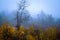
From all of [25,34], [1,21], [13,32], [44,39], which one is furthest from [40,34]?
[1,21]

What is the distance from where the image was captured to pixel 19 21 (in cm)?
645

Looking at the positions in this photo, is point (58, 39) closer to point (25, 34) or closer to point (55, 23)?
point (55, 23)

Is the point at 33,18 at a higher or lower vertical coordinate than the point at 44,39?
higher

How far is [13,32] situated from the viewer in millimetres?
6250

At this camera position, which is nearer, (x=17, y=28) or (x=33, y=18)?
(x=17, y=28)

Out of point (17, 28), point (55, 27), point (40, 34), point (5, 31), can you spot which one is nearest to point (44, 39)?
point (40, 34)

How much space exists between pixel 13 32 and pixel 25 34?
52 centimetres

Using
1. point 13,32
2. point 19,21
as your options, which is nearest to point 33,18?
point 19,21

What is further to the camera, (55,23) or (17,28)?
(55,23)

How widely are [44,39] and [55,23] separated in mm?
877

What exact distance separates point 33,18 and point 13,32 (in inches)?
45.0

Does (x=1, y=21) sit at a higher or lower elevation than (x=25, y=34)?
higher

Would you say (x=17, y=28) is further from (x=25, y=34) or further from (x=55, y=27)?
(x=55, y=27)

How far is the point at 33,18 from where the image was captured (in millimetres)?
6746
